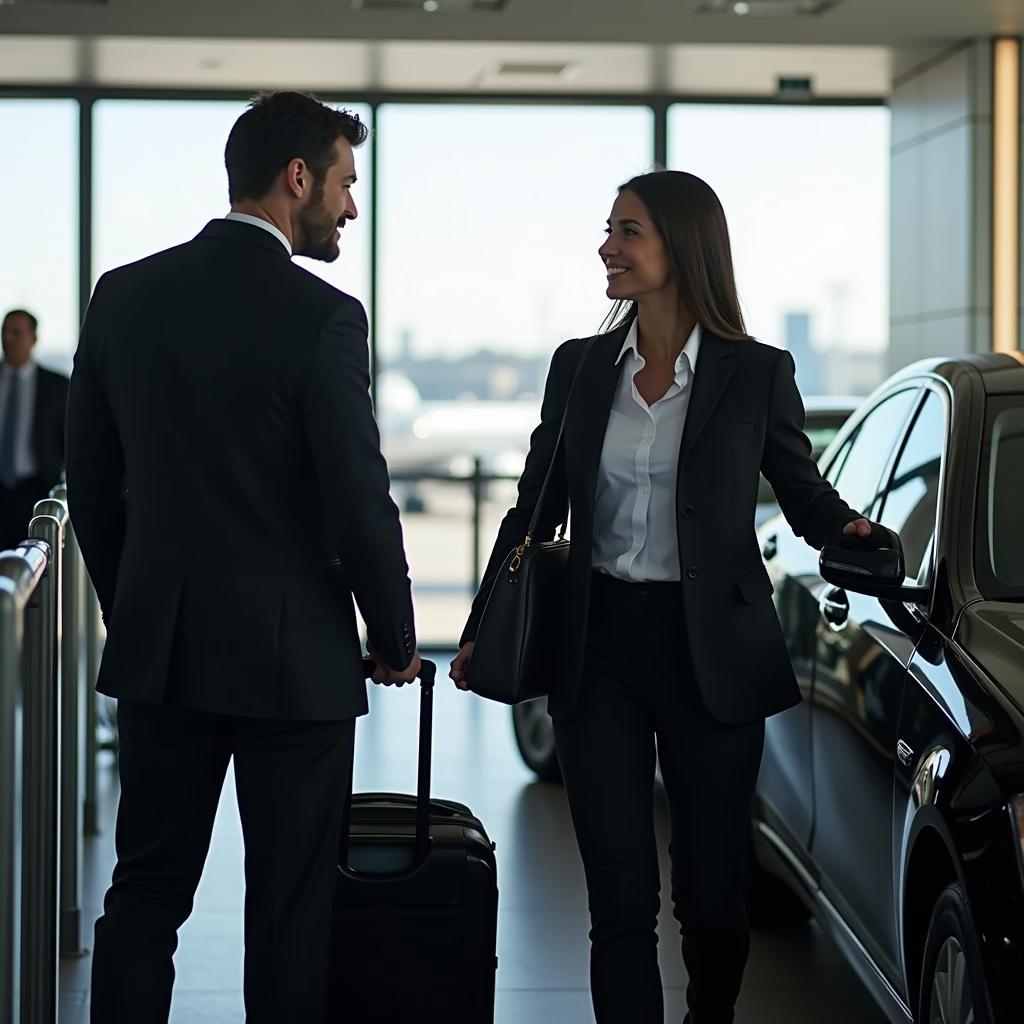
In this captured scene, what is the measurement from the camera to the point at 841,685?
3.44m

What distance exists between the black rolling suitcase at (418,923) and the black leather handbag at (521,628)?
4.1 inches

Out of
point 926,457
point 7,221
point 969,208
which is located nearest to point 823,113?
point 969,208

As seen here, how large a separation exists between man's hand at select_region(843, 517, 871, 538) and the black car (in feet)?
0.35

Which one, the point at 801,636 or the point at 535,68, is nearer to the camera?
the point at 801,636

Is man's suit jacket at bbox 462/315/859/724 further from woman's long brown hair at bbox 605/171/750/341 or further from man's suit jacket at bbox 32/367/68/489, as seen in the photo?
man's suit jacket at bbox 32/367/68/489

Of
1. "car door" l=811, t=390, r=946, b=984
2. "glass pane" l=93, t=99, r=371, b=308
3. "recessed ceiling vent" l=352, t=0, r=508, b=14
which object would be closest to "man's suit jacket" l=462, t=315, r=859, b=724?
"car door" l=811, t=390, r=946, b=984

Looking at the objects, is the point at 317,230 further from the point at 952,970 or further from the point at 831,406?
the point at 831,406

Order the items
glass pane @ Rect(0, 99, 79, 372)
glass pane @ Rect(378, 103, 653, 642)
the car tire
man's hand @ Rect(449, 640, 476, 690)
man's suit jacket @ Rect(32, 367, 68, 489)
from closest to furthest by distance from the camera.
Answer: man's hand @ Rect(449, 640, 476, 690) < the car tire < man's suit jacket @ Rect(32, 367, 68, 489) < glass pane @ Rect(0, 99, 79, 372) < glass pane @ Rect(378, 103, 653, 642)

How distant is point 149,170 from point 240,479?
28.4ft

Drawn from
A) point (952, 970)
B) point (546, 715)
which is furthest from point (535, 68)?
point (952, 970)

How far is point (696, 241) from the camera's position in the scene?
117 inches

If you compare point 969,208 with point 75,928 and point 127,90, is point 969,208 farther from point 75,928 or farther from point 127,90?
point 75,928

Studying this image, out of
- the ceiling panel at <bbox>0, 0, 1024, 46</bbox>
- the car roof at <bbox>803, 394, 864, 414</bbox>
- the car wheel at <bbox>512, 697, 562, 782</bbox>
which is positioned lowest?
the car wheel at <bbox>512, 697, 562, 782</bbox>

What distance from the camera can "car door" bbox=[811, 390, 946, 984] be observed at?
304cm
